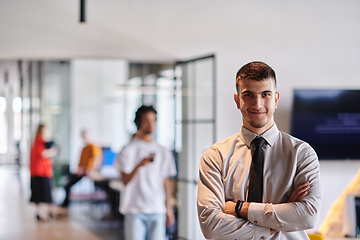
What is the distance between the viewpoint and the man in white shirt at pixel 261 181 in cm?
174

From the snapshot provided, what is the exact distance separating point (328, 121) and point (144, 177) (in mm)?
2328

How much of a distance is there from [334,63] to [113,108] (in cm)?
592

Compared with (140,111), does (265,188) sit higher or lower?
lower

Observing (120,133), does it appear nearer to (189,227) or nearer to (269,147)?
(189,227)

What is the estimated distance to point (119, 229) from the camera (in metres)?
6.06

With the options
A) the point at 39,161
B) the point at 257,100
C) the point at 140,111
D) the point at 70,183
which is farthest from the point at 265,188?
the point at 70,183

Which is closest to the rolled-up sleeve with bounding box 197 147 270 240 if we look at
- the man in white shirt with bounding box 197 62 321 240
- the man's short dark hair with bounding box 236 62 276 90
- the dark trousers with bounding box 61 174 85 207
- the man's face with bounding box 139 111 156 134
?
the man in white shirt with bounding box 197 62 321 240

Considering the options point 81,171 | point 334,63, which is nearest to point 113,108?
point 81,171

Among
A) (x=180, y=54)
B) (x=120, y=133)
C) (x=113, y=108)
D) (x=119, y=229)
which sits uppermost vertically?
(x=180, y=54)

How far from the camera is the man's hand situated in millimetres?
1745

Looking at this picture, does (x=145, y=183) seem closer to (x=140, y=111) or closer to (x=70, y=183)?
(x=140, y=111)

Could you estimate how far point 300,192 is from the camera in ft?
5.71

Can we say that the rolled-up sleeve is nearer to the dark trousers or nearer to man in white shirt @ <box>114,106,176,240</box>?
man in white shirt @ <box>114,106,176,240</box>

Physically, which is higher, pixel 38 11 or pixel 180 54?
pixel 38 11
